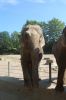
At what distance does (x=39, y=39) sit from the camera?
7637mm

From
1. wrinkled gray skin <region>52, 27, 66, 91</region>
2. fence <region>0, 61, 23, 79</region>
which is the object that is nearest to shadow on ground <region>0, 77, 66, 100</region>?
wrinkled gray skin <region>52, 27, 66, 91</region>

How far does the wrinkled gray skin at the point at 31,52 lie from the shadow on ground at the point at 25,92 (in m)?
0.17

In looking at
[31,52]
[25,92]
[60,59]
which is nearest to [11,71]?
[25,92]

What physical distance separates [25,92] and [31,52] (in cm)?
78

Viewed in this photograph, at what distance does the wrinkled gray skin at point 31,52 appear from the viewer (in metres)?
7.34

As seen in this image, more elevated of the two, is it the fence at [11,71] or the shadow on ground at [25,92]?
the shadow on ground at [25,92]

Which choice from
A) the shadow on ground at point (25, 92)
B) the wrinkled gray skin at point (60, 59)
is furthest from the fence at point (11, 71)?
the wrinkled gray skin at point (60, 59)

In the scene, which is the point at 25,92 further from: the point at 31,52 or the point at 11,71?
the point at 11,71

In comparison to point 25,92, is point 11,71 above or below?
below

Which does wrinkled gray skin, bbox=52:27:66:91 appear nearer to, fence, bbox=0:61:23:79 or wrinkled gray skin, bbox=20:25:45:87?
wrinkled gray skin, bbox=20:25:45:87

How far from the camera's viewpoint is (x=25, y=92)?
752 centimetres

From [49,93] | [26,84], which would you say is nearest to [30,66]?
[26,84]

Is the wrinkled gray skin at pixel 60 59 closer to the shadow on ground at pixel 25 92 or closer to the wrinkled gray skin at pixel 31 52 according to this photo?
the shadow on ground at pixel 25 92

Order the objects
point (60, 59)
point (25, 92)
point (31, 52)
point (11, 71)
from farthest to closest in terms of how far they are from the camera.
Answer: point (11, 71) → point (25, 92) → point (31, 52) → point (60, 59)
